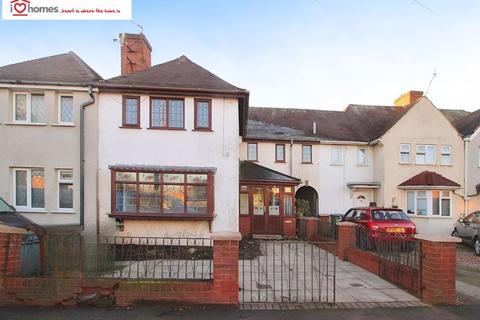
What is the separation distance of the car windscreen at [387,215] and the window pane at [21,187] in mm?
13030

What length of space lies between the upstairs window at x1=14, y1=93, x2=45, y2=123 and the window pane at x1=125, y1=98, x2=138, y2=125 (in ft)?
10.2

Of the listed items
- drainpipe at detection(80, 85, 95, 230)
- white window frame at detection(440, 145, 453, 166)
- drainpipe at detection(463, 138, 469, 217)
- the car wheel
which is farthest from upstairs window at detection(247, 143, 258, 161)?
drainpipe at detection(463, 138, 469, 217)

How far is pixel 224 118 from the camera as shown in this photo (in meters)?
14.8

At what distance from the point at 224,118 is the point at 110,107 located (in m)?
4.37

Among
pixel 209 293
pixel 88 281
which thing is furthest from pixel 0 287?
pixel 209 293

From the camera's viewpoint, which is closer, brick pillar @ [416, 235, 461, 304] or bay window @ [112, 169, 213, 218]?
brick pillar @ [416, 235, 461, 304]

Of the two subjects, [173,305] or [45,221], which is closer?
[173,305]

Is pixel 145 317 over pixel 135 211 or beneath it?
beneath

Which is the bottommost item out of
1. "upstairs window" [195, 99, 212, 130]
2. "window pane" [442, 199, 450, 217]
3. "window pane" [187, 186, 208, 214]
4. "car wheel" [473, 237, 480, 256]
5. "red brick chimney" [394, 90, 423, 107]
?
"car wheel" [473, 237, 480, 256]

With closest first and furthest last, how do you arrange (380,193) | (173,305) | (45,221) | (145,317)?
1. (145,317)
2. (173,305)
3. (45,221)
4. (380,193)

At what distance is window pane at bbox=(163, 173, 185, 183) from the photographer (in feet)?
46.9

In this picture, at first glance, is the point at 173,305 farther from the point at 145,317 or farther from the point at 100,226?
the point at 100,226

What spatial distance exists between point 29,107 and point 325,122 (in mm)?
17880

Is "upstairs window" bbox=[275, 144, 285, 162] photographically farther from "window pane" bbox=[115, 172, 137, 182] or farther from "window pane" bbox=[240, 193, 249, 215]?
"window pane" bbox=[115, 172, 137, 182]
